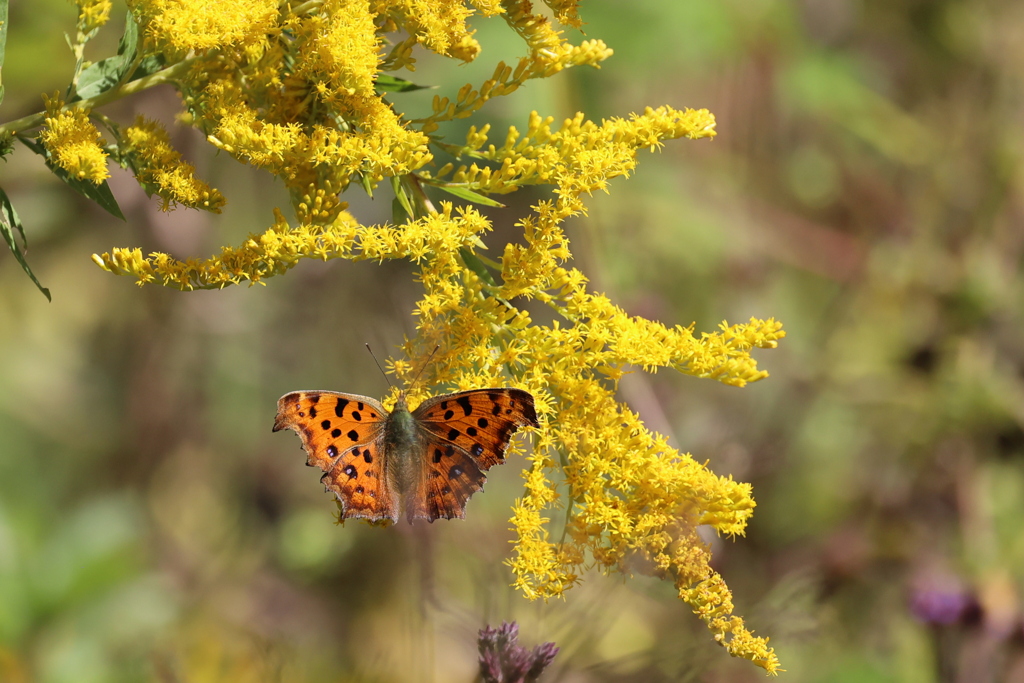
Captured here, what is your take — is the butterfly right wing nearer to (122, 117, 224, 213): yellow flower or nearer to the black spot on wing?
the black spot on wing

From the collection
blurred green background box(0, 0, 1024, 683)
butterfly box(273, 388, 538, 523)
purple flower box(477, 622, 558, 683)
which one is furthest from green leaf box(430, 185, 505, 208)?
blurred green background box(0, 0, 1024, 683)

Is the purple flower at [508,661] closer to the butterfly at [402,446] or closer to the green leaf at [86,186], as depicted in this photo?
the butterfly at [402,446]

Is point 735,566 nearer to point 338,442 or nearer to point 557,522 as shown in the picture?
point 557,522

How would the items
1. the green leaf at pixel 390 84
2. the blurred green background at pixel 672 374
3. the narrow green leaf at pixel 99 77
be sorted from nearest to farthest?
the narrow green leaf at pixel 99 77
the green leaf at pixel 390 84
the blurred green background at pixel 672 374

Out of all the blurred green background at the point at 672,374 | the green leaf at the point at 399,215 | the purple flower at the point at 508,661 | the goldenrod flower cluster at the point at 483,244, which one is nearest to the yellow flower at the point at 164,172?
the goldenrod flower cluster at the point at 483,244

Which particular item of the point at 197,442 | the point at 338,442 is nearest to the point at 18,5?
the point at 197,442

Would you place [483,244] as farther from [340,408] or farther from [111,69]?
[111,69]
